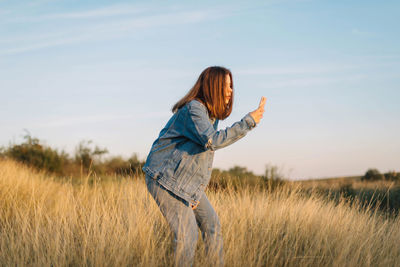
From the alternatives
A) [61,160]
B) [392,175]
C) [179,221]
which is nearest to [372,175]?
[392,175]

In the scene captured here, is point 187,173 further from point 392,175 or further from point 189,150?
point 392,175

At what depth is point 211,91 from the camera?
3.21m

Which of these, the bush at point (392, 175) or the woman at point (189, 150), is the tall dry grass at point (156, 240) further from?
the bush at point (392, 175)

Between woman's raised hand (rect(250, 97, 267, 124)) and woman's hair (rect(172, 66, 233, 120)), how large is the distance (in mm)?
307

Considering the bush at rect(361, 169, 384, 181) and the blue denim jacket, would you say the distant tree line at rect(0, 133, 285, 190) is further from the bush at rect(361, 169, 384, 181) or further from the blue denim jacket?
the blue denim jacket

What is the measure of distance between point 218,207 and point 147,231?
1.65m

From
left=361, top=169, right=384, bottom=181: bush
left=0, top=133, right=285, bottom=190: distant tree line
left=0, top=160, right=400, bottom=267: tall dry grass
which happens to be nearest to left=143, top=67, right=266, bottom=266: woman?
left=0, top=160, right=400, bottom=267: tall dry grass

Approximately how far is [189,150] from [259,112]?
64 cm

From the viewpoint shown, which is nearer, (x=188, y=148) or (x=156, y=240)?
(x=188, y=148)


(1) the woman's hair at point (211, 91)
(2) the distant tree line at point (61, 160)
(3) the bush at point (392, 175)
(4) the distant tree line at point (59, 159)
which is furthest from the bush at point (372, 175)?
(1) the woman's hair at point (211, 91)

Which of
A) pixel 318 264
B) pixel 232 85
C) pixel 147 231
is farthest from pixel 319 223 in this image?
pixel 232 85

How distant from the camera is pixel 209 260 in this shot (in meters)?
3.42

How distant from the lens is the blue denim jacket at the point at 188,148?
9.80ft

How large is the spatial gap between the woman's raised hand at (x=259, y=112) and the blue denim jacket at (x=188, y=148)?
42 millimetres
